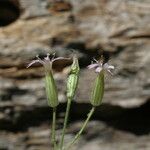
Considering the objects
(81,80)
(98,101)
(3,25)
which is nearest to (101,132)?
(81,80)

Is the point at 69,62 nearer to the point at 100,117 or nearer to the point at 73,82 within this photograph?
the point at 100,117

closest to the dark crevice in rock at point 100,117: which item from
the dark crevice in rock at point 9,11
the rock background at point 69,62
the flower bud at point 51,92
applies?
the rock background at point 69,62

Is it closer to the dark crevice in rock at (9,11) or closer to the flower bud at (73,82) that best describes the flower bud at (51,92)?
the flower bud at (73,82)

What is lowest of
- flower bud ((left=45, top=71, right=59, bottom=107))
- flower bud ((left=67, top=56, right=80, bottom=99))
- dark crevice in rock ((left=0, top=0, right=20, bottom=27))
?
dark crevice in rock ((left=0, top=0, right=20, bottom=27))

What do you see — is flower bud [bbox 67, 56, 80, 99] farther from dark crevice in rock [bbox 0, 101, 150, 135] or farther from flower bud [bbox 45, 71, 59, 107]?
dark crevice in rock [bbox 0, 101, 150, 135]

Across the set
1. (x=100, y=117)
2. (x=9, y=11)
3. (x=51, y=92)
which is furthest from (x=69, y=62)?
(x=51, y=92)

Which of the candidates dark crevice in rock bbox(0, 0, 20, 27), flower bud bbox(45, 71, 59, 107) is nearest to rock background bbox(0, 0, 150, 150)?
dark crevice in rock bbox(0, 0, 20, 27)
